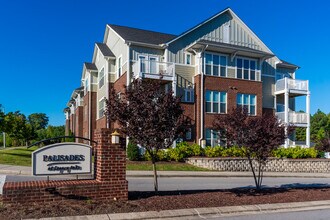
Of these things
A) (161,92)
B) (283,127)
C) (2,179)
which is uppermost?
(161,92)

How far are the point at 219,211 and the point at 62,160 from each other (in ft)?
13.5

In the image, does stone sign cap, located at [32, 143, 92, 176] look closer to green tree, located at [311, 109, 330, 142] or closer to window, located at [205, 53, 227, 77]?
window, located at [205, 53, 227, 77]

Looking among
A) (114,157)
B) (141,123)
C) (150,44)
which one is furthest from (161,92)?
(150,44)

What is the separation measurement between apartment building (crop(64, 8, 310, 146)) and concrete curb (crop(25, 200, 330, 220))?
15078 millimetres

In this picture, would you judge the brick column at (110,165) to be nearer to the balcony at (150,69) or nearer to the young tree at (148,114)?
the young tree at (148,114)

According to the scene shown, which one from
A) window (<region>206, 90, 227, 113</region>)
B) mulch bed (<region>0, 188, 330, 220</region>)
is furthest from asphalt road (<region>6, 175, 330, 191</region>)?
window (<region>206, 90, 227, 113</region>)

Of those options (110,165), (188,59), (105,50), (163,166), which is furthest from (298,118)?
(110,165)

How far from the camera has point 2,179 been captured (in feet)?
26.0

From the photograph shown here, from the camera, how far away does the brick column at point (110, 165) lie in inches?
326

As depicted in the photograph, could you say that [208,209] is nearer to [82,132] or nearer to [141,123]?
[141,123]

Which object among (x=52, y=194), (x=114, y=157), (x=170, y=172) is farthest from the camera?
(x=170, y=172)

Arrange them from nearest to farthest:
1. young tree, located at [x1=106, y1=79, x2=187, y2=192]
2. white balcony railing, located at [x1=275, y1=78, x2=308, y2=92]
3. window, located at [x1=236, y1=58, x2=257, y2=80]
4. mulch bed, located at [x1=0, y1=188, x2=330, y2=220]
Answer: mulch bed, located at [x1=0, y1=188, x2=330, y2=220] → young tree, located at [x1=106, y1=79, x2=187, y2=192] → window, located at [x1=236, y1=58, x2=257, y2=80] → white balcony railing, located at [x1=275, y1=78, x2=308, y2=92]

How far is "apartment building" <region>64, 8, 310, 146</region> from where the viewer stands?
26172 mm

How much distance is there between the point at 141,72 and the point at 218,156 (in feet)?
27.9
